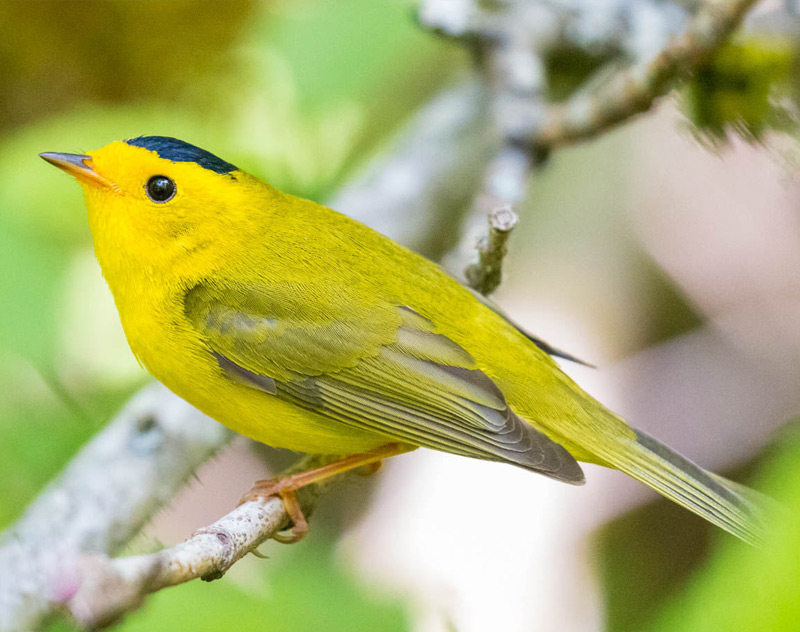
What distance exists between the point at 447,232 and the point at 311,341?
76.5 inches

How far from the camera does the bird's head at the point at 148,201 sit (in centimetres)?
289

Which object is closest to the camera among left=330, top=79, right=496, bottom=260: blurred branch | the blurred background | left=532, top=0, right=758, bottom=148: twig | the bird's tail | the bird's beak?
the bird's tail

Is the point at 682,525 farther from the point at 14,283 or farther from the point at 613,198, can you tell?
the point at 14,283

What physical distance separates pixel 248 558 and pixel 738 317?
3.07 m

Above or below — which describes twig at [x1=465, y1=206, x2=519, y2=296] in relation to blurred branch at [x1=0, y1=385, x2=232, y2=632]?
above

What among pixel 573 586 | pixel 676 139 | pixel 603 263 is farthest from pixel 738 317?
pixel 573 586

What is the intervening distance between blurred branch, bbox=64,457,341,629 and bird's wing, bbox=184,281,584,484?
42cm

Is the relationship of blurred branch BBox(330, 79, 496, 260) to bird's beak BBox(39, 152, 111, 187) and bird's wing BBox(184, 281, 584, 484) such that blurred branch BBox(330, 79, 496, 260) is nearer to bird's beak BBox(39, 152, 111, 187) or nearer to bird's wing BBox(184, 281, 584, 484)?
bird's wing BBox(184, 281, 584, 484)

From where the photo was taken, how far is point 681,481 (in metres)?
2.81

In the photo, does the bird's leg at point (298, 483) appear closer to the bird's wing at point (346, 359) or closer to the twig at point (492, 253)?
the bird's wing at point (346, 359)

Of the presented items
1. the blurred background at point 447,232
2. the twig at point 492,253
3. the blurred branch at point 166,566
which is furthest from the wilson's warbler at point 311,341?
the blurred background at point 447,232

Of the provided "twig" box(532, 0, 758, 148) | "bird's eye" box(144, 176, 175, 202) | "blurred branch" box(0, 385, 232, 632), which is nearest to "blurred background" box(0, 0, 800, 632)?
"blurred branch" box(0, 385, 232, 632)

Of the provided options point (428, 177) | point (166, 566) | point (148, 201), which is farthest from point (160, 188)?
point (428, 177)

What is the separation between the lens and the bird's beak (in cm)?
284
